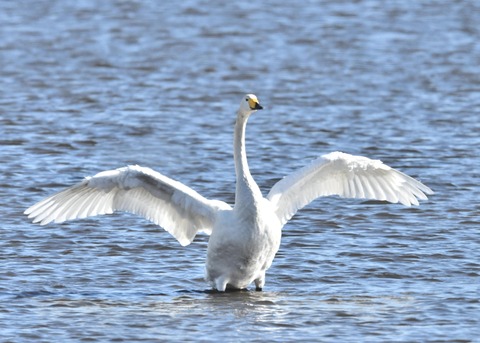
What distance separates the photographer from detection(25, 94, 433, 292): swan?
1126cm

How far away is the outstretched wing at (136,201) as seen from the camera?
1161 centimetres

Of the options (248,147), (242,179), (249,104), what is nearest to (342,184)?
(242,179)

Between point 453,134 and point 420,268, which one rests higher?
point 453,134

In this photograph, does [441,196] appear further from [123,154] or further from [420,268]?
[123,154]

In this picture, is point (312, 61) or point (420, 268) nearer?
point (420, 268)

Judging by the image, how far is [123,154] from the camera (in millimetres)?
17281

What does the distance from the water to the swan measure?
409mm

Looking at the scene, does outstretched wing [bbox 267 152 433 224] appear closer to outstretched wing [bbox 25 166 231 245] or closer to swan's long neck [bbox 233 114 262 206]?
swan's long neck [bbox 233 114 262 206]

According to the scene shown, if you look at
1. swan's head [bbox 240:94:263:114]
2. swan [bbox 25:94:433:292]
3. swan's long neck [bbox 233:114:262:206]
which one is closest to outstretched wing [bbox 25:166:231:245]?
swan [bbox 25:94:433:292]

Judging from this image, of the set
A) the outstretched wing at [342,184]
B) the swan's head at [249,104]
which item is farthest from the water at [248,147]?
the swan's head at [249,104]

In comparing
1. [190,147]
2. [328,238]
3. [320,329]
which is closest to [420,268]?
[328,238]

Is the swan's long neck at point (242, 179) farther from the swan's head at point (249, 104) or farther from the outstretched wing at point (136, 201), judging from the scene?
the outstretched wing at point (136, 201)

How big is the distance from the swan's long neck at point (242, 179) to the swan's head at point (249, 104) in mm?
109

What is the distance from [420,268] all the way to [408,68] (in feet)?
37.7
